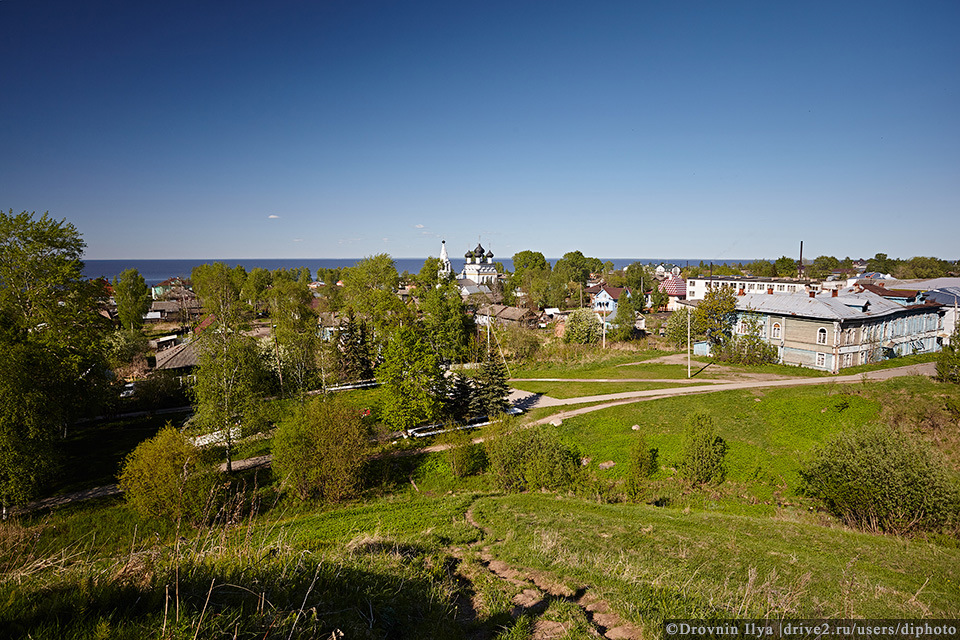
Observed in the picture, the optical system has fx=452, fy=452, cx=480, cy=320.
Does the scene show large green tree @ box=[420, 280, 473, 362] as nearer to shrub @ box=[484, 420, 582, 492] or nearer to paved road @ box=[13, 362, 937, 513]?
paved road @ box=[13, 362, 937, 513]

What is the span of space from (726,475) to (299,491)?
18.3 metres

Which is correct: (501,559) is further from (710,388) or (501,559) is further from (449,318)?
(449,318)

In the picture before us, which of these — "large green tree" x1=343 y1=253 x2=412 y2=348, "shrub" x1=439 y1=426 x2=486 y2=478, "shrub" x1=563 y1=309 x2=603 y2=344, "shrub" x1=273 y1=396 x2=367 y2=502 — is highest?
"large green tree" x1=343 y1=253 x2=412 y2=348

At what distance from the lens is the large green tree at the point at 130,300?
52.9m

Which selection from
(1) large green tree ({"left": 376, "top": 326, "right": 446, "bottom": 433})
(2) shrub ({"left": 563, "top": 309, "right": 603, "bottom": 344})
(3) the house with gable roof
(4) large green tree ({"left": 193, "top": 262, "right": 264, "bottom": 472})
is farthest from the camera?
(2) shrub ({"left": 563, "top": 309, "right": 603, "bottom": 344})

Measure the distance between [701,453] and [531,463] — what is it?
24.1ft

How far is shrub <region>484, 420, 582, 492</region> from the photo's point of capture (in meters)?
17.6

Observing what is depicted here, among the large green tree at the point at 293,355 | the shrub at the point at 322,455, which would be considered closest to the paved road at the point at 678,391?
the shrub at the point at 322,455

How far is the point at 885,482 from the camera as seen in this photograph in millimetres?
14031

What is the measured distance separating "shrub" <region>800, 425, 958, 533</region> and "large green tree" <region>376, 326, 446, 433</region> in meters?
17.2

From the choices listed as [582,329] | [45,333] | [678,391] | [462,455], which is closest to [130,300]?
[45,333]

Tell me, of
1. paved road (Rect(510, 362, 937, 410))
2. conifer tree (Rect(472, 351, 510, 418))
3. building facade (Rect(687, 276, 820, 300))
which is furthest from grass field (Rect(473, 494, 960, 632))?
building facade (Rect(687, 276, 820, 300))

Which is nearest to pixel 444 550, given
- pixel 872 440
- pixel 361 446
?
pixel 361 446

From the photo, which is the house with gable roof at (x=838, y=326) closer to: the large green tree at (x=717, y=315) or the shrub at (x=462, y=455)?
the large green tree at (x=717, y=315)
